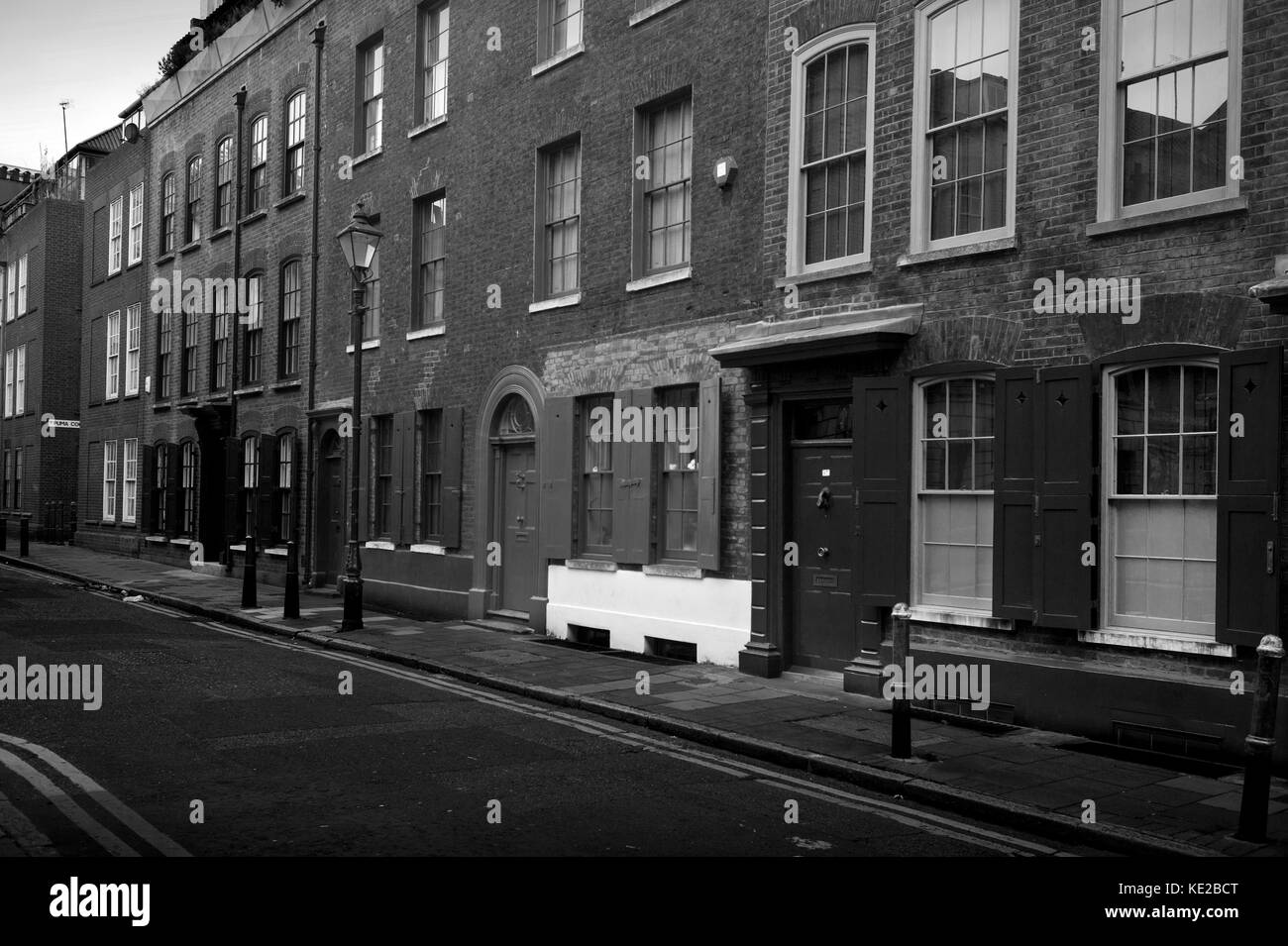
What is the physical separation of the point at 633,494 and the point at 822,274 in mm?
3836

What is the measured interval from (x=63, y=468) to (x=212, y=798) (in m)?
33.8

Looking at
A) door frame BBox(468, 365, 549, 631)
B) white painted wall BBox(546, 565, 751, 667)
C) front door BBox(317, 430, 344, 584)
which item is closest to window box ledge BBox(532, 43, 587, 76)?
door frame BBox(468, 365, 549, 631)

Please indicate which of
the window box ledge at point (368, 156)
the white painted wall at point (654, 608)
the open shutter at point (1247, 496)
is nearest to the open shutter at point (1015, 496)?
the open shutter at point (1247, 496)

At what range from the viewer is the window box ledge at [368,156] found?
66.0 feet

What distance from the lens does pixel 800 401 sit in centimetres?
1250

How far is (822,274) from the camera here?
12.1 m

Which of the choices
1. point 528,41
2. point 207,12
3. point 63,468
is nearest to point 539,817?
point 528,41

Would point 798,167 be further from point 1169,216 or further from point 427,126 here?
point 427,126

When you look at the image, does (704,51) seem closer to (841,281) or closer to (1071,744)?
(841,281)

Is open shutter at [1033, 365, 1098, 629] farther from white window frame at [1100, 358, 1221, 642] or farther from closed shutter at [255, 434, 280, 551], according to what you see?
closed shutter at [255, 434, 280, 551]

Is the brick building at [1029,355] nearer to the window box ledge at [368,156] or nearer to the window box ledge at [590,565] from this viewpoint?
the window box ledge at [590,565]

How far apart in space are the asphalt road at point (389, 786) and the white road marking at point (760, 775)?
0.02m

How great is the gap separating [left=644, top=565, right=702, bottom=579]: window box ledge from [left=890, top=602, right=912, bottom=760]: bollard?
496cm

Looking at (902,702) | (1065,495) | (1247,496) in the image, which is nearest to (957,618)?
(1065,495)
